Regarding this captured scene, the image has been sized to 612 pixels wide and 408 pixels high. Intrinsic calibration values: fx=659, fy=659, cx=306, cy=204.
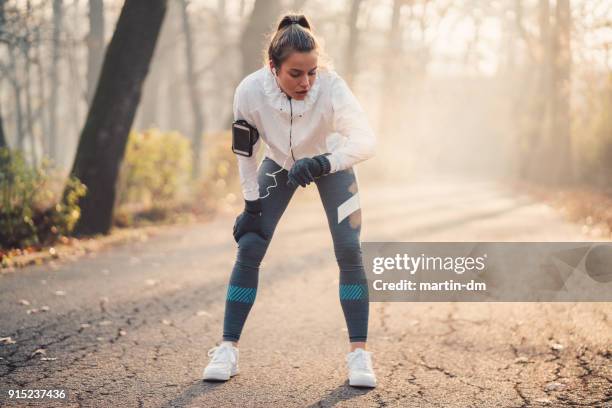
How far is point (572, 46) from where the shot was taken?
1941 cm

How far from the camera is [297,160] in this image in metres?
3.25

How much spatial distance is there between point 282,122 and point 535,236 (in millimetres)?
6877

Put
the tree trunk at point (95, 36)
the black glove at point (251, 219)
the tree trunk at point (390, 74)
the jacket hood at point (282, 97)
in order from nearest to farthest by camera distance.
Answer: the jacket hood at point (282, 97) → the black glove at point (251, 219) → the tree trunk at point (95, 36) → the tree trunk at point (390, 74)

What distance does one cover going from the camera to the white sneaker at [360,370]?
325cm

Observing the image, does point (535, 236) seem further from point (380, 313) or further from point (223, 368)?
point (223, 368)

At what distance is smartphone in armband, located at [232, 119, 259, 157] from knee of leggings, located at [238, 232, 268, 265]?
0.42 meters

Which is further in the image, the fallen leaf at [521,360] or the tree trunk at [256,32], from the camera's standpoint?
the tree trunk at [256,32]

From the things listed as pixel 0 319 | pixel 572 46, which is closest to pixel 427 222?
pixel 0 319

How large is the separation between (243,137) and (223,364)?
1.16m

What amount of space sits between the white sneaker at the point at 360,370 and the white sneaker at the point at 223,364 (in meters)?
0.60

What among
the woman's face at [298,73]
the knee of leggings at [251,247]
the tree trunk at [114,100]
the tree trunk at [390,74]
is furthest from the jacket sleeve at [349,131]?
the tree trunk at [390,74]

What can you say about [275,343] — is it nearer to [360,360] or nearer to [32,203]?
[360,360]

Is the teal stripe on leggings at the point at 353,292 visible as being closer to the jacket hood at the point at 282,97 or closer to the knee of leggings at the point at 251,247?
the knee of leggings at the point at 251,247

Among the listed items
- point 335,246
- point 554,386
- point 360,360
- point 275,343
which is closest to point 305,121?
point 335,246
